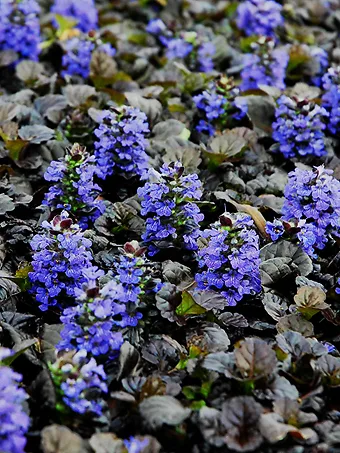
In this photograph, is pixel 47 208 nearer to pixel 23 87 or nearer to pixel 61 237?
pixel 61 237

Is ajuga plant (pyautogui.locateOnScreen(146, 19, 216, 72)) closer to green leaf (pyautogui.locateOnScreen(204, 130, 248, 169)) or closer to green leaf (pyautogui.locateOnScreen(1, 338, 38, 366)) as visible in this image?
green leaf (pyautogui.locateOnScreen(204, 130, 248, 169))

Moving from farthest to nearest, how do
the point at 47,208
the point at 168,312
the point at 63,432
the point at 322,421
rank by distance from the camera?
1. the point at 47,208
2. the point at 168,312
3. the point at 322,421
4. the point at 63,432

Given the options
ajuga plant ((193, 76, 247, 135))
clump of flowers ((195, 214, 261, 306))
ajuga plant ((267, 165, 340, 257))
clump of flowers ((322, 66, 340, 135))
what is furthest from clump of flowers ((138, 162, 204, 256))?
clump of flowers ((322, 66, 340, 135))

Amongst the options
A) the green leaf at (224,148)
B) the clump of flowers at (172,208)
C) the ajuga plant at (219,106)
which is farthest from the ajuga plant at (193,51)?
the clump of flowers at (172,208)

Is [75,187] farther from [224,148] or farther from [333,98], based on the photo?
[333,98]

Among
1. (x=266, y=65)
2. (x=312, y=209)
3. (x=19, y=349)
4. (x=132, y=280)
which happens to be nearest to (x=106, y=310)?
(x=132, y=280)

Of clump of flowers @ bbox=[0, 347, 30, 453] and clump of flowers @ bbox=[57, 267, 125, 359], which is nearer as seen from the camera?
clump of flowers @ bbox=[0, 347, 30, 453]

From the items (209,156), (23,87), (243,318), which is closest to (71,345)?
(243,318)
